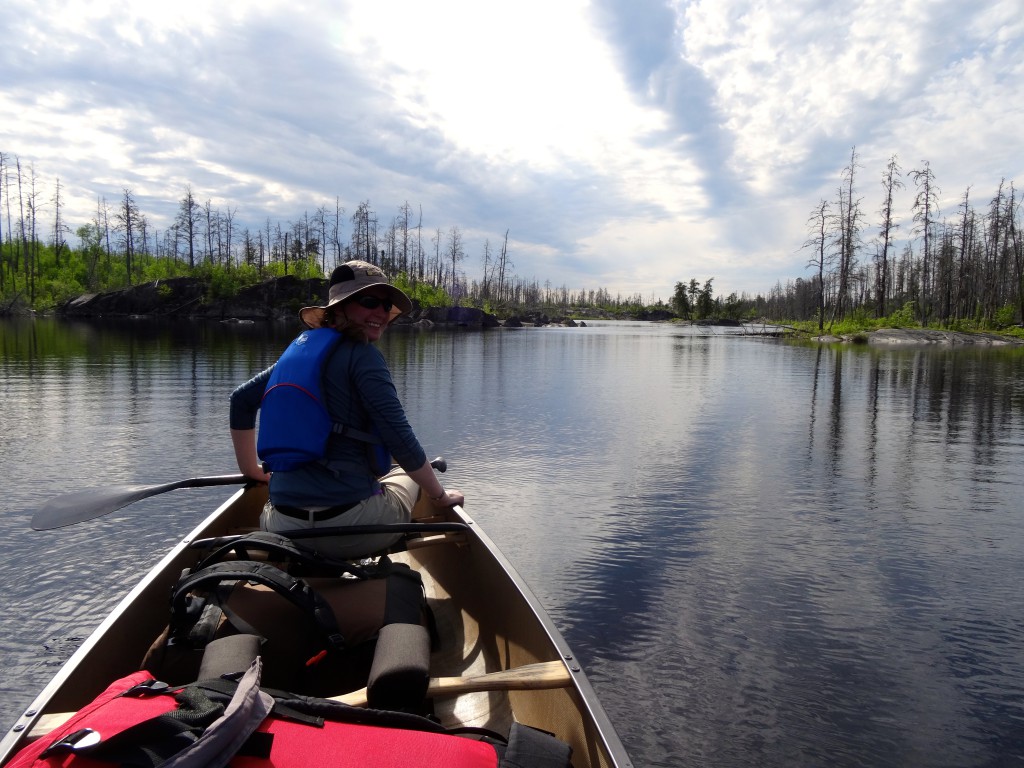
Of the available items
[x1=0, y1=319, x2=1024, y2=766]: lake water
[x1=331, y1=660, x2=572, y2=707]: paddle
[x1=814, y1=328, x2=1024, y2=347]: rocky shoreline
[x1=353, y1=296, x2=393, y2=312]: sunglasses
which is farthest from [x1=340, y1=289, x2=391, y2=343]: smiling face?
[x1=814, y1=328, x2=1024, y2=347]: rocky shoreline

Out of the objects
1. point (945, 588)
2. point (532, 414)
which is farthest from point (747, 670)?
point (532, 414)

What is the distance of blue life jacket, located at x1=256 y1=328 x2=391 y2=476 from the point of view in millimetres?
3094

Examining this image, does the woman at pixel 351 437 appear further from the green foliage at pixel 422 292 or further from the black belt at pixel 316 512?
the green foliage at pixel 422 292

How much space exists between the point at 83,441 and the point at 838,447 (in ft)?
38.5

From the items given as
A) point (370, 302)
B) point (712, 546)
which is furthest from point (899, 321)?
point (370, 302)

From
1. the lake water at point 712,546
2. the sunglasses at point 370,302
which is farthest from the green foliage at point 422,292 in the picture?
the sunglasses at point 370,302

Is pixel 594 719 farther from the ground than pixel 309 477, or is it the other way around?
pixel 309 477

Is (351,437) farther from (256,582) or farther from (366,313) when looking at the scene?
(256,582)

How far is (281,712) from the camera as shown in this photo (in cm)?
175

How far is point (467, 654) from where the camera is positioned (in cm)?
349

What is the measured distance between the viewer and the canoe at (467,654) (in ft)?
7.13

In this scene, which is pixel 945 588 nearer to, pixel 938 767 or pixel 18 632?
pixel 938 767

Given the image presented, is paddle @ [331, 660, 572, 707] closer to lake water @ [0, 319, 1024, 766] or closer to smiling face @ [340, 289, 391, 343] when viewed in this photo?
lake water @ [0, 319, 1024, 766]

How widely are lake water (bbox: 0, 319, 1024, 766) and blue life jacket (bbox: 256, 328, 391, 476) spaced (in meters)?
2.16
